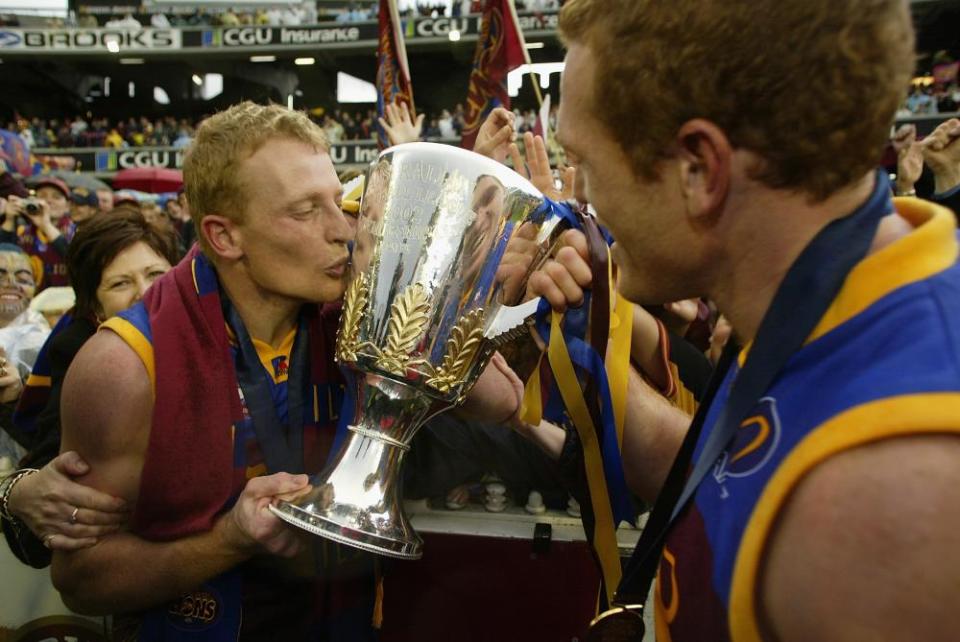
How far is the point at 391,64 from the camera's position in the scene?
14.7 feet

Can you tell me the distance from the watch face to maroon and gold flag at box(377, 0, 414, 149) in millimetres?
3822

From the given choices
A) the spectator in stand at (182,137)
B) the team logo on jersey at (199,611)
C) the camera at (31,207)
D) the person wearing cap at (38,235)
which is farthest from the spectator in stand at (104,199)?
the spectator in stand at (182,137)

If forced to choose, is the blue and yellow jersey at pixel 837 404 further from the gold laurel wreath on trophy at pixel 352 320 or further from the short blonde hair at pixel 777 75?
the gold laurel wreath on trophy at pixel 352 320

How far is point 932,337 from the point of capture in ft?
2.13

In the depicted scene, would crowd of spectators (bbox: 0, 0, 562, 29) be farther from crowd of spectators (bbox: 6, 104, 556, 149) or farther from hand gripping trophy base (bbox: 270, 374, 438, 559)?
hand gripping trophy base (bbox: 270, 374, 438, 559)

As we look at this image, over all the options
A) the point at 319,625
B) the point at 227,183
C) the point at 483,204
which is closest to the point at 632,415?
the point at 483,204

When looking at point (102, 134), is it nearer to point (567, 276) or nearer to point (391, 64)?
point (391, 64)

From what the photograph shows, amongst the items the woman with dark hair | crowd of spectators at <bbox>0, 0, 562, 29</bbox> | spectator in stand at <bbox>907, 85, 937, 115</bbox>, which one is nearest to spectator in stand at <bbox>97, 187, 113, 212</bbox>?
the woman with dark hair

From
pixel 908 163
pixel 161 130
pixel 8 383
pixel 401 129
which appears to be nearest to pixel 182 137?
pixel 161 130

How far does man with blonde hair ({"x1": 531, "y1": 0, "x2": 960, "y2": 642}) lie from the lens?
606 mm

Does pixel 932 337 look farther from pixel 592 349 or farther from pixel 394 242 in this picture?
pixel 394 242

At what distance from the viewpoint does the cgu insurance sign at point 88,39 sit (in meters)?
25.6

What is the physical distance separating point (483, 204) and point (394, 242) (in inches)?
6.7

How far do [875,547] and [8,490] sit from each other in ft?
5.99
